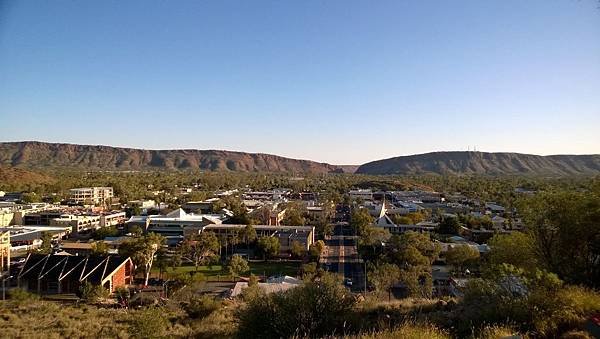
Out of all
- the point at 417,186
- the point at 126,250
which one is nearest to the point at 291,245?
the point at 126,250

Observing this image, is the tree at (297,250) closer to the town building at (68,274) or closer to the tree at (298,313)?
the town building at (68,274)

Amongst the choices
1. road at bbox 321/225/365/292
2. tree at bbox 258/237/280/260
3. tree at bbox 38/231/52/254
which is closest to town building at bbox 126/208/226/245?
tree at bbox 38/231/52/254

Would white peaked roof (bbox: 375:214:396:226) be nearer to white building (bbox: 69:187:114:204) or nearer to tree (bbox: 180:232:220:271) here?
tree (bbox: 180:232:220:271)

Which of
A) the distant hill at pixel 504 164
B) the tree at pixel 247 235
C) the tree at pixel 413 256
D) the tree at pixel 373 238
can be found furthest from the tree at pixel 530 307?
the distant hill at pixel 504 164

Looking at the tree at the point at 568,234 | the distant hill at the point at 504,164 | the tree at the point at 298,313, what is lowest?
the tree at the point at 298,313

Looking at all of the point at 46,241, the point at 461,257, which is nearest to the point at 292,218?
the point at 46,241

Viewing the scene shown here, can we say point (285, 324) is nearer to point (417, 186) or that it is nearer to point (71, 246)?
point (71, 246)
